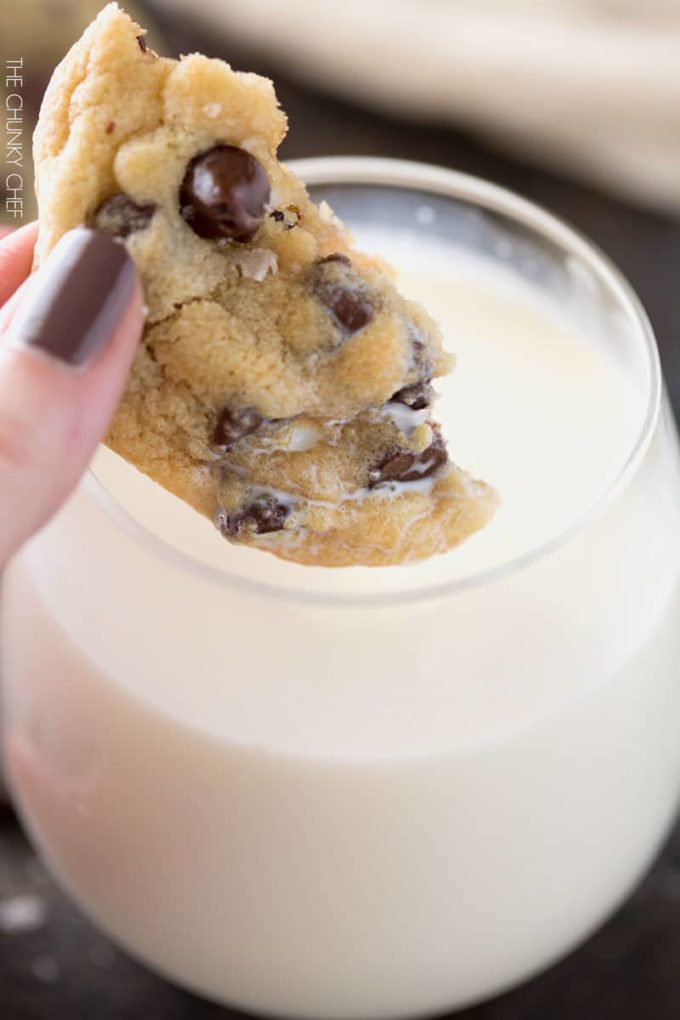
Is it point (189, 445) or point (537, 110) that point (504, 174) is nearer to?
point (537, 110)

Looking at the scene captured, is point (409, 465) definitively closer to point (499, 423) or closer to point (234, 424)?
point (234, 424)

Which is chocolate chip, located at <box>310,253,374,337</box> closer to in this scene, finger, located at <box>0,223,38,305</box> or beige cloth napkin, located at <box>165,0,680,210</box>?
finger, located at <box>0,223,38,305</box>

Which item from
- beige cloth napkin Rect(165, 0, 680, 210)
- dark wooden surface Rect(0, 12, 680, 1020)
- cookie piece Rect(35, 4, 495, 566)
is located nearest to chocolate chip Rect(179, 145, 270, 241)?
cookie piece Rect(35, 4, 495, 566)

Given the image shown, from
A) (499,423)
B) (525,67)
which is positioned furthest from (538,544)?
(525,67)

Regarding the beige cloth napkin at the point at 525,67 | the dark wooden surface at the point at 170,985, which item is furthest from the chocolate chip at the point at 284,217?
the beige cloth napkin at the point at 525,67

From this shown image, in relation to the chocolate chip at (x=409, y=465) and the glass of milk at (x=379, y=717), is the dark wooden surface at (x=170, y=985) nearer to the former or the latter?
the glass of milk at (x=379, y=717)

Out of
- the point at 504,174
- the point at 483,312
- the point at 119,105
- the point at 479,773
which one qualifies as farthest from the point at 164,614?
the point at 504,174
